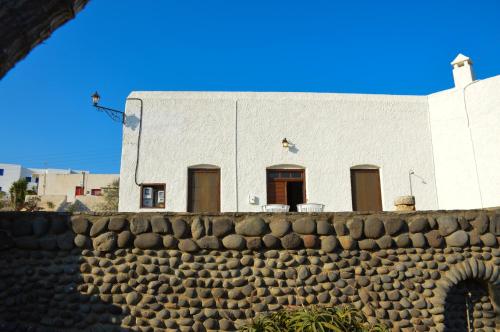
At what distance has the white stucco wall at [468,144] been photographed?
10023 millimetres

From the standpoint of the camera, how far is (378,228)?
5547 mm

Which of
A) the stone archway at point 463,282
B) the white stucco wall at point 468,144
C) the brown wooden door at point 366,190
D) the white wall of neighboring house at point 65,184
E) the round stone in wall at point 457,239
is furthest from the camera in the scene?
the white wall of neighboring house at point 65,184

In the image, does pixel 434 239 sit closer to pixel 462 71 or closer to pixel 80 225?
pixel 80 225

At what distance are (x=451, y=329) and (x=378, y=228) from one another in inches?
67.8

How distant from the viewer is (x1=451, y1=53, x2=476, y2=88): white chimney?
35.3 ft

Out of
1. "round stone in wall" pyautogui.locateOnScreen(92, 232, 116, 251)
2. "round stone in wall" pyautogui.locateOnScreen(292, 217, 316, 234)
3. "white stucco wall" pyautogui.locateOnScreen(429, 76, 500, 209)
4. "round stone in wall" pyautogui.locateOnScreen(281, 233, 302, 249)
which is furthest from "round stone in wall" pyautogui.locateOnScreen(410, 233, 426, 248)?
"white stucco wall" pyautogui.locateOnScreen(429, 76, 500, 209)

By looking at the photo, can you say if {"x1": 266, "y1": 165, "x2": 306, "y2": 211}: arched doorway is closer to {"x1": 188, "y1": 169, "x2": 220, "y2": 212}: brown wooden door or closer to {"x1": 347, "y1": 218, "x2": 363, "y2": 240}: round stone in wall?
{"x1": 188, "y1": 169, "x2": 220, "y2": 212}: brown wooden door

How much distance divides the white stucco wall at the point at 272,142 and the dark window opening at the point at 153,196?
15cm

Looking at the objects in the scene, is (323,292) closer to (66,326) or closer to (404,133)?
(66,326)

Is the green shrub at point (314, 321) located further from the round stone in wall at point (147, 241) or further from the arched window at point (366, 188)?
the arched window at point (366, 188)

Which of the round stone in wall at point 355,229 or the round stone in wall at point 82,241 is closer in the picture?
the round stone in wall at point 82,241

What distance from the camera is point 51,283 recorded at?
17.0ft

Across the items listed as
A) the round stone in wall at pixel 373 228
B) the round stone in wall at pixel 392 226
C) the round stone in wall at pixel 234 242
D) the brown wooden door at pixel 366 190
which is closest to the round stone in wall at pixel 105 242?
the round stone in wall at pixel 234 242

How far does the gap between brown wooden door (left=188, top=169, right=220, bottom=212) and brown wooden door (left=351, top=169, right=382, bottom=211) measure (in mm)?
3584
